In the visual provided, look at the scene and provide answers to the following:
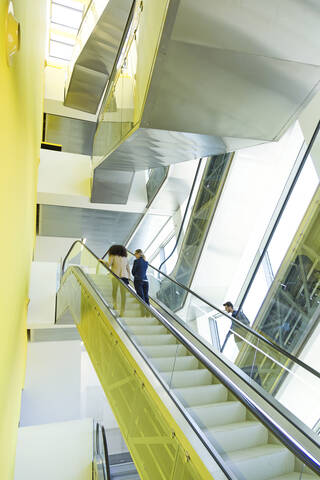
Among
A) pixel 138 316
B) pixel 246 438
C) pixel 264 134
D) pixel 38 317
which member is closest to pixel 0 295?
pixel 138 316

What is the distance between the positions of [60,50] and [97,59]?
28.5 ft

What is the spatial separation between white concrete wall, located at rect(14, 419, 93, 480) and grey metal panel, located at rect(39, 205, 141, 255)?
679 cm

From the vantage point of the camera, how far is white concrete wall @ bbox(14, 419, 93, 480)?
28.8 ft

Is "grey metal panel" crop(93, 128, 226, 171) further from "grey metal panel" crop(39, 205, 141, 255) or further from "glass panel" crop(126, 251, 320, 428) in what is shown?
"grey metal panel" crop(39, 205, 141, 255)

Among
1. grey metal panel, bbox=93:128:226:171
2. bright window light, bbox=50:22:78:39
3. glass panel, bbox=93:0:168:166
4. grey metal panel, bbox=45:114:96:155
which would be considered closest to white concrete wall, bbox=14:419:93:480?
grey metal panel, bbox=93:128:226:171

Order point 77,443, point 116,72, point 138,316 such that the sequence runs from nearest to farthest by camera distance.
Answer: point 138,316 < point 116,72 < point 77,443

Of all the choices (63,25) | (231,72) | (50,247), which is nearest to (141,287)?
(231,72)

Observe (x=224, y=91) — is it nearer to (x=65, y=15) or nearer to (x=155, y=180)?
(x=155, y=180)

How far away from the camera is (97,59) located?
11.1 m

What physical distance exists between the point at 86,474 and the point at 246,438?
7300 mm

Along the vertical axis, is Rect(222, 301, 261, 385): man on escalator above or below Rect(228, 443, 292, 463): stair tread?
above

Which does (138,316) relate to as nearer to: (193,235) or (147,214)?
(193,235)

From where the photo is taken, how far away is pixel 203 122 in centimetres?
476

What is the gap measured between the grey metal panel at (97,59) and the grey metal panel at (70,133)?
85cm
